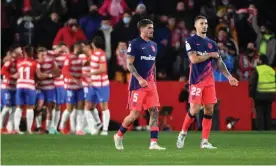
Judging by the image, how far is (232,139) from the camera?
1043 inches

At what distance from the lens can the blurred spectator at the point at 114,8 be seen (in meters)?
36.2

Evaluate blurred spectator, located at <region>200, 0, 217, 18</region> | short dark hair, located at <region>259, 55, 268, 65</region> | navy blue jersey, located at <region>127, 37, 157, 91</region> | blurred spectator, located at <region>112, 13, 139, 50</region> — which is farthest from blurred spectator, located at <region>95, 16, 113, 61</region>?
navy blue jersey, located at <region>127, 37, 157, 91</region>

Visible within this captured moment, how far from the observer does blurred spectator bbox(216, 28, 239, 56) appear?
33.5 meters

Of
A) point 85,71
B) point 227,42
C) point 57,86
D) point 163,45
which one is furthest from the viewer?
point 163,45

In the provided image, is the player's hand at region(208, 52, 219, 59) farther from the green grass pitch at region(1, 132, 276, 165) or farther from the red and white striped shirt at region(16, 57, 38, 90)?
the red and white striped shirt at region(16, 57, 38, 90)

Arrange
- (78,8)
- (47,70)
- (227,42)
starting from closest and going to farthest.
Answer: (47,70), (227,42), (78,8)

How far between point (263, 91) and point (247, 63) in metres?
2.42

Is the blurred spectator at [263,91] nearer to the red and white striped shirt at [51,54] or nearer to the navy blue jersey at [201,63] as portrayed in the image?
the red and white striped shirt at [51,54]

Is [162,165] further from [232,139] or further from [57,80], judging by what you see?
[57,80]

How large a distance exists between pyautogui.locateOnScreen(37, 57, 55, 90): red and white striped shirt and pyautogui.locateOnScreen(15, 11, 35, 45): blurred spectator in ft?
10.7

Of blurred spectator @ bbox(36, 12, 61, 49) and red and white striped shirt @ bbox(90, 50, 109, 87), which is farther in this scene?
blurred spectator @ bbox(36, 12, 61, 49)

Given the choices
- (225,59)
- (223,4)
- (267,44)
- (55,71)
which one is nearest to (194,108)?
(55,71)

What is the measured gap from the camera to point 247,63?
1352 inches

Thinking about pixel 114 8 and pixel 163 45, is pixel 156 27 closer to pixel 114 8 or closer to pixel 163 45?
pixel 163 45
